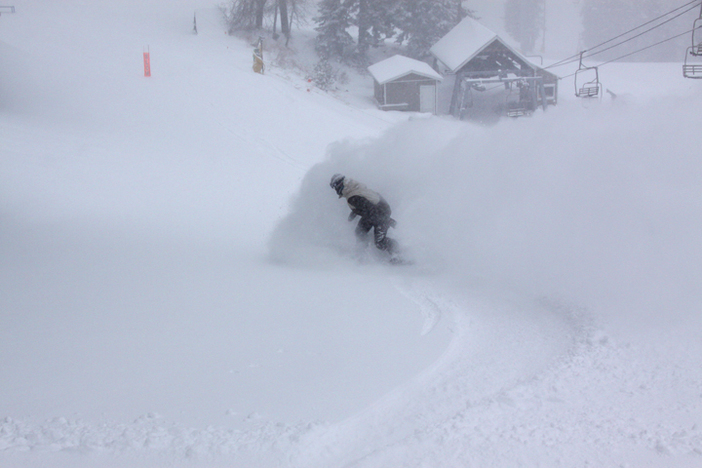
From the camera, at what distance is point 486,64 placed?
98.1 ft

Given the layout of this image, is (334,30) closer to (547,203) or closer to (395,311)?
(547,203)

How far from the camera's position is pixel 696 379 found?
→ 4445mm

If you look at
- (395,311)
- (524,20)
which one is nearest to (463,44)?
(395,311)

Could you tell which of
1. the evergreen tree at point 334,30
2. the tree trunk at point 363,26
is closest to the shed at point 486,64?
the tree trunk at point 363,26

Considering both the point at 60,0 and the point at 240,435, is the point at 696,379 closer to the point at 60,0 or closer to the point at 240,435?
the point at 240,435

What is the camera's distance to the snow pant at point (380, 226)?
26.2 ft

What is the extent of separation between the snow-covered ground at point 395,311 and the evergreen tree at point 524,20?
6760 cm

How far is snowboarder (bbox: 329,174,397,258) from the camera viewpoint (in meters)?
7.96

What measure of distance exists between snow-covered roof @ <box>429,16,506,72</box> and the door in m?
1.71

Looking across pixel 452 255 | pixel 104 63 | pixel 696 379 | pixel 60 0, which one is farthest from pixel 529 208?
pixel 60 0

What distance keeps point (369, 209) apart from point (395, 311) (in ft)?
6.38

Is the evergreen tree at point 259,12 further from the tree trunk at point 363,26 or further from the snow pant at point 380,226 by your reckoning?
the snow pant at point 380,226

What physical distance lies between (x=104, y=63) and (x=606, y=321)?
24.7 meters

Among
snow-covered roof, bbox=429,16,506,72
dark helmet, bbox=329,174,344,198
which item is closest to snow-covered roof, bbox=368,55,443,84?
snow-covered roof, bbox=429,16,506,72
